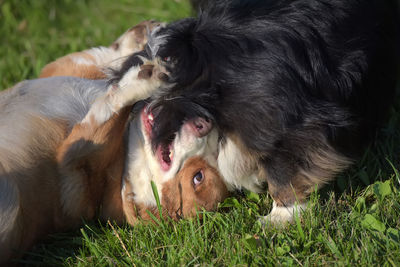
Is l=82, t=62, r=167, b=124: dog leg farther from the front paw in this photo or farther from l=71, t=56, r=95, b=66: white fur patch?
l=71, t=56, r=95, b=66: white fur patch

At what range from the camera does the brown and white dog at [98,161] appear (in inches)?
108

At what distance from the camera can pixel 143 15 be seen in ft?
15.7

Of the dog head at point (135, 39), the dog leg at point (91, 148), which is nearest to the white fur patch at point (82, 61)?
the dog head at point (135, 39)

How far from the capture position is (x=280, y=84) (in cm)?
248

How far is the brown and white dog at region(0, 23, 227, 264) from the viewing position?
2.74m

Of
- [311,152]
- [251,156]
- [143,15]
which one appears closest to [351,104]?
[311,152]

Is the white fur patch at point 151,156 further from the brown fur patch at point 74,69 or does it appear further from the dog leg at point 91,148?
the brown fur patch at point 74,69

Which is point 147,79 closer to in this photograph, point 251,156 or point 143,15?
point 251,156

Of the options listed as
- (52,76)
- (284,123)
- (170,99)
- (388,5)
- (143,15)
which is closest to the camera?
(284,123)

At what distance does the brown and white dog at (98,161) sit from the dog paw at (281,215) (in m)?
0.30

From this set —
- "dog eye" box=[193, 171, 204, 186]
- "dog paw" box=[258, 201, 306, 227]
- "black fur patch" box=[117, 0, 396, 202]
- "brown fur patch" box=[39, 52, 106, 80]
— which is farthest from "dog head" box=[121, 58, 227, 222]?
"brown fur patch" box=[39, 52, 106, 80]

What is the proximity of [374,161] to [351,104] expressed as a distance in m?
0.57

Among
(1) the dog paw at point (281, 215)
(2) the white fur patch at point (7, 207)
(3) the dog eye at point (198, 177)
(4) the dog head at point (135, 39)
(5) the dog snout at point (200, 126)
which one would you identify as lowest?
(1) the dog paw at point (281, 215)

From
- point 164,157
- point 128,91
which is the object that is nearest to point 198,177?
point 164,157
